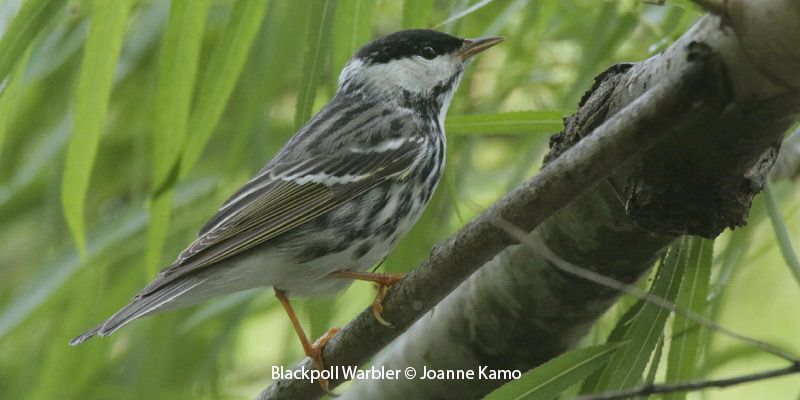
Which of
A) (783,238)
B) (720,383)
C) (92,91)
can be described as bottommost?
(720,383)

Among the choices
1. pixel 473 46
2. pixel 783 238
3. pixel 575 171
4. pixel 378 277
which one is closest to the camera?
pixel 575 171

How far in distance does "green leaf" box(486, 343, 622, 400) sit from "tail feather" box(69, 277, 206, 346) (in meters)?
0.86

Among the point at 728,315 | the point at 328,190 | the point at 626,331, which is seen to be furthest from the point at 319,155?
the point at 728,315

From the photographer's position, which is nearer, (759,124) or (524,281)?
(759,124)

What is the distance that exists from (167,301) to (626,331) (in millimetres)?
1023

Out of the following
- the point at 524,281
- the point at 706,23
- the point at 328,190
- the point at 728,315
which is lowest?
the point at 728,315

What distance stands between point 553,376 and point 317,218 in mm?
883

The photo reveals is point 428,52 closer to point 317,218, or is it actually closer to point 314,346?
point 317,218

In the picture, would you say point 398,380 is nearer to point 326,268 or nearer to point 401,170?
point 326,268

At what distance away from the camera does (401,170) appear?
→ 275cm

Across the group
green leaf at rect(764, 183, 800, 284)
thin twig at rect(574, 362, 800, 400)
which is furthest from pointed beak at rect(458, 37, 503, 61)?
thin twig at rect(574, 362, 800, 400)

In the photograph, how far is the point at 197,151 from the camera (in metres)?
2.40

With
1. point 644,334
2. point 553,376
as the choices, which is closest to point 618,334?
point 644,334

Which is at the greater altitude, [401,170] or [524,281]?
[401,170]
